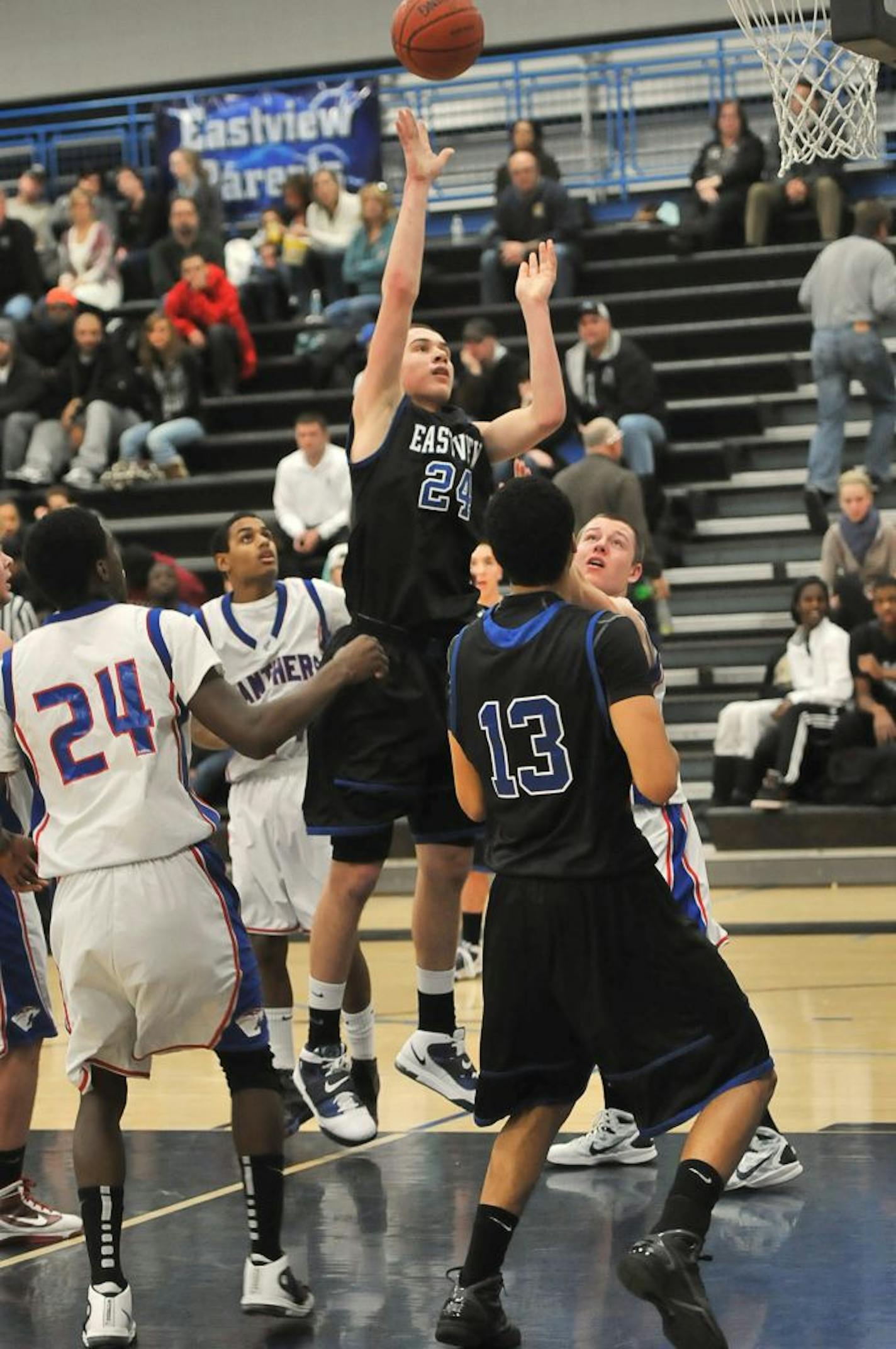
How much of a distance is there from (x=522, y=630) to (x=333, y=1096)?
2051 millimetres

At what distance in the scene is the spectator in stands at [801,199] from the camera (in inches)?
611

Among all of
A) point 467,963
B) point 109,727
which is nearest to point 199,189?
point 467,963

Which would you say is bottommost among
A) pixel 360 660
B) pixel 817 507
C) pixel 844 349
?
pixel 360 660

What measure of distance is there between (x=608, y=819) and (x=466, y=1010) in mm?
3959

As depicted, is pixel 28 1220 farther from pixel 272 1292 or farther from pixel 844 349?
pixel 844 349

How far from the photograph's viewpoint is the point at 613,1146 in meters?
5.59

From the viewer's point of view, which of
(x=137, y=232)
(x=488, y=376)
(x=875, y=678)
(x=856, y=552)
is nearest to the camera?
(x=875, y=678)

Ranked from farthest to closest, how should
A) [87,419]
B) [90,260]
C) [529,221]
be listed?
[90,260], [529,221], [87,419]

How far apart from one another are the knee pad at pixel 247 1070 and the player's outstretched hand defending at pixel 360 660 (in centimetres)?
79

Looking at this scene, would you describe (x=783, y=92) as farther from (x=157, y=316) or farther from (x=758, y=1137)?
(x=157, y=316)

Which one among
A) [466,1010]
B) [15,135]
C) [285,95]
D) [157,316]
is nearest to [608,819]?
[466,1010]

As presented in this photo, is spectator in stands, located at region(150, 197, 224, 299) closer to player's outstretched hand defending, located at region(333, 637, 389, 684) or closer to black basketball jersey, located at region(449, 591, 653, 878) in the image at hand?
player's outstretched hand defending, located at region(333, 637, 389, 684)

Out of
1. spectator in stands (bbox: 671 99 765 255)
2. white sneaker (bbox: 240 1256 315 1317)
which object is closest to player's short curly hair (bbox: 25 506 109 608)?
white sneaker (bbox: 240 1256 315 1317)

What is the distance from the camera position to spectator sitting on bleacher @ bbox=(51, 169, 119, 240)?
1758cm
